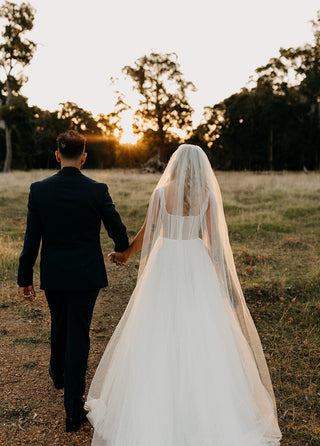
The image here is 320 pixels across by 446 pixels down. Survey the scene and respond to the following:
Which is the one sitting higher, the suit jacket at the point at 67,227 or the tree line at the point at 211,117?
the tree line at the point at 211,117

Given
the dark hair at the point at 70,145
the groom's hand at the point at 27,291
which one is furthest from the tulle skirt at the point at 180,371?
the dark hair at the point at 70,145

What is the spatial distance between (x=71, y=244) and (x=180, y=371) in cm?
122

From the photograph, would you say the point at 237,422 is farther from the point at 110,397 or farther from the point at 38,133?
the point at 38,133

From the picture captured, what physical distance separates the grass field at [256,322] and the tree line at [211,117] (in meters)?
23.0

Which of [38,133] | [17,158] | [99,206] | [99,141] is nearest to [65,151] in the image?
[99,206]

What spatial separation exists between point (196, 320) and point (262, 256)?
5782 millimetres

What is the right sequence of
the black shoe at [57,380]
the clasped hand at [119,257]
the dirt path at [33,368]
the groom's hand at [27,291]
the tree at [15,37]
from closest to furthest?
the dirt path at [33,368]
the groom's hand at [27,291]
the clasped hand at [119,257]
the black shoe at [57,380]
the tree at [15,37]

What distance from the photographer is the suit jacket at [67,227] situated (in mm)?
3010

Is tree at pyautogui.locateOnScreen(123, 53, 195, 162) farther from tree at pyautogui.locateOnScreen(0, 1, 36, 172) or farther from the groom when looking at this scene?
the groom

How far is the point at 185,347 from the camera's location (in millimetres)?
2914

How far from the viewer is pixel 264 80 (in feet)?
136

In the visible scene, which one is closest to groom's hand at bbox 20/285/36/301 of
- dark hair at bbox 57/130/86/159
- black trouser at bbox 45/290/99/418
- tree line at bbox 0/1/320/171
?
black trouser at bbox 45/290/99/418

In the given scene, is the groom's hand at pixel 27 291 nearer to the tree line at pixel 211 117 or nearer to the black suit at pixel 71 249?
the black suit at pixel 71 249

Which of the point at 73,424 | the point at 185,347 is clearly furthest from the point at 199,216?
→ the point at 73,424
